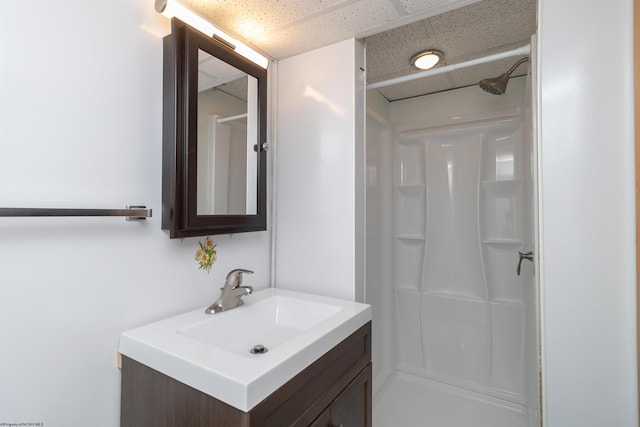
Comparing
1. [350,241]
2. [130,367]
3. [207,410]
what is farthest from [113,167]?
[350,241]

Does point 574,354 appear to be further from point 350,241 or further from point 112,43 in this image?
point 112,43

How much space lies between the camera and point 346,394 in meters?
0.98

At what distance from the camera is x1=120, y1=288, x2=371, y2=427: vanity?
67cm

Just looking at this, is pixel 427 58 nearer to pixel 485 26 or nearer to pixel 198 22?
pixel 485 26

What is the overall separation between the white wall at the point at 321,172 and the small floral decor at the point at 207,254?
1.24 feet

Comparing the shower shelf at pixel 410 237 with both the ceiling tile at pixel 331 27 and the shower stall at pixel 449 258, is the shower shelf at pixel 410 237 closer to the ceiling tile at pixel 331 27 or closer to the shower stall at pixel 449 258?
the shower stall at pixel 449 258

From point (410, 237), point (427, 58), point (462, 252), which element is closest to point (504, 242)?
point (462, 252)

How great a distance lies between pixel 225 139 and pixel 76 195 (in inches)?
21.3

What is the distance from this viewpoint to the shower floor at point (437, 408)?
1766 millimetres

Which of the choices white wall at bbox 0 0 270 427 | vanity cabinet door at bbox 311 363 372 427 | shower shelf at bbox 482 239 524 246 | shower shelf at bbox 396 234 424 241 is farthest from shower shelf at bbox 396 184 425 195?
white wall at bbox 0 0 270 427

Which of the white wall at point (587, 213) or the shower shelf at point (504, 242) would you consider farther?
the shower shelf at point (504, 242)

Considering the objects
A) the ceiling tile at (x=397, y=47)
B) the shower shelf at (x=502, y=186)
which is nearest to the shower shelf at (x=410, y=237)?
the shower shelf at (x=502, y=186)

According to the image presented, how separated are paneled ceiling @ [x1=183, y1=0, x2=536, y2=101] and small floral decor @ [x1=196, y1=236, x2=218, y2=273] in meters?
0.89

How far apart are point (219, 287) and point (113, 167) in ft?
1.92
